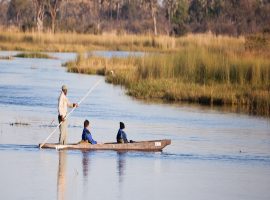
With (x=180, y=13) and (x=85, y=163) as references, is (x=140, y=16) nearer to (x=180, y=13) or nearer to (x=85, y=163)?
(x=180, y=13)

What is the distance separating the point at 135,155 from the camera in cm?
2027

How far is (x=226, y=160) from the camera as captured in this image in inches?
799

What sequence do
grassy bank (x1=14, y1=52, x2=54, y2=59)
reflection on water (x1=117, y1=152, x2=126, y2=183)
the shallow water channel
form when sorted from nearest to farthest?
the shallow water channel < reflection on water (x1=117, y1=152, x2=126, y2=183) < grassy bank (x1=14, y1=52, x2=54, y2=59)

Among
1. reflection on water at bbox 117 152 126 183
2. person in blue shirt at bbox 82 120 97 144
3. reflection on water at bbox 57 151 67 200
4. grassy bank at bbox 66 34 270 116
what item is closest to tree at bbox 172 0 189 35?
grassy bank at bbox 66 34 270 116

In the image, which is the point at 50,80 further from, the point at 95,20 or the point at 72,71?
the point at 95,20

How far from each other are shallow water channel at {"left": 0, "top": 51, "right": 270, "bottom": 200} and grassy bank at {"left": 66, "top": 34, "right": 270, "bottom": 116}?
4.59ft

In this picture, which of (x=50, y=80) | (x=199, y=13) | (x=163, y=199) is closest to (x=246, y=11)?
(x=199, y=13)

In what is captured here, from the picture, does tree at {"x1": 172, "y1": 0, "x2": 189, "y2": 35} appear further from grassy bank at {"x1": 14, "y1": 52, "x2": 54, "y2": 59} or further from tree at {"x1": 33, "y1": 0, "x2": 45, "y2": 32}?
grassy bank at {"x1": 14, "y1": 52, "x2": 54, "y2": 59}

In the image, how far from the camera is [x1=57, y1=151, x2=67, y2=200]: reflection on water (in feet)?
50.0

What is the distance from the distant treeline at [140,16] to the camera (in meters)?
81.4

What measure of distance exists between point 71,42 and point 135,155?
4782 cm

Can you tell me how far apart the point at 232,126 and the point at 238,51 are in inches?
484

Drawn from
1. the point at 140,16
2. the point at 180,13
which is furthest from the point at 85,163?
the point at 140,16

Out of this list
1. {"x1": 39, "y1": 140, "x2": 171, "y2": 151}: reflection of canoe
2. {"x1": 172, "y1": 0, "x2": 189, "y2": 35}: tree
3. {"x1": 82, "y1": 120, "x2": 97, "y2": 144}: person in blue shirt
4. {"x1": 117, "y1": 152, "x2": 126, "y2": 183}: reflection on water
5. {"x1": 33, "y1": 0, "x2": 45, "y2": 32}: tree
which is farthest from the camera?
{"x1": 172, "y1": 0, "x2": 189, "y2": 35}: tree
